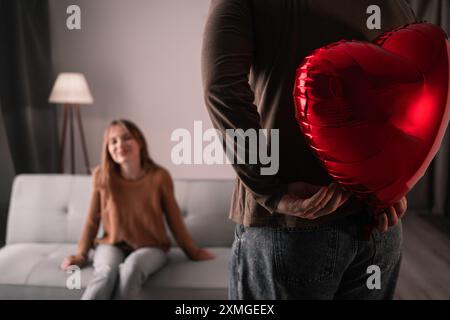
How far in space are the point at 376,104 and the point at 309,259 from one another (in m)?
0.17

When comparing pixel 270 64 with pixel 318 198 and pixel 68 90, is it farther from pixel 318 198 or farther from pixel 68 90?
pixel 68 90

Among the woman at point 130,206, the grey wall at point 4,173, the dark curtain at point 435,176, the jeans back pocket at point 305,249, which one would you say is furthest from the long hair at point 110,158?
the dark curtain at point 435,176

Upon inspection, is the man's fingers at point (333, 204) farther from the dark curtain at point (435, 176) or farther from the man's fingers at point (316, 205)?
the dark curtain at point (435, 176)

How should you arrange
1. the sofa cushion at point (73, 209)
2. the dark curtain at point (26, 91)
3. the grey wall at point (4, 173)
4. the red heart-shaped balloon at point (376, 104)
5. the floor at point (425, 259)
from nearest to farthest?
the red heart-shaped balloon at point (376, 104) < the sofa cushion at point (73, 209) < the floor at point (425, 259) < the grey wall at point (4, 173) < the dark curtain at point (26, 91)

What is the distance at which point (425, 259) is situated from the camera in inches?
77.5

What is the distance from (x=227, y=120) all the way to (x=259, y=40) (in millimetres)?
83

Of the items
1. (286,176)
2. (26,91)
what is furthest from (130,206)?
(26,91)

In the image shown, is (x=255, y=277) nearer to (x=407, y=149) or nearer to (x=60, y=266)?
(x=407, y=149)

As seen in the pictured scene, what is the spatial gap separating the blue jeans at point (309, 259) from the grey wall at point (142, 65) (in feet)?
6.14

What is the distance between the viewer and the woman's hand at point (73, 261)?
4.14 ft

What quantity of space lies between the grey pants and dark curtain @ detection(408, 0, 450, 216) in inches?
66.8

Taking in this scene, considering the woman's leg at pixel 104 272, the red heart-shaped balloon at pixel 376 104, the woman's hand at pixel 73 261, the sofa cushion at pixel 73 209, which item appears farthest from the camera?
the sofa cushion at pixel 73 209

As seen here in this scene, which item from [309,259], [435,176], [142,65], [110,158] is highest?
[142,65]

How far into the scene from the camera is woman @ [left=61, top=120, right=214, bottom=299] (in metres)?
1.33
